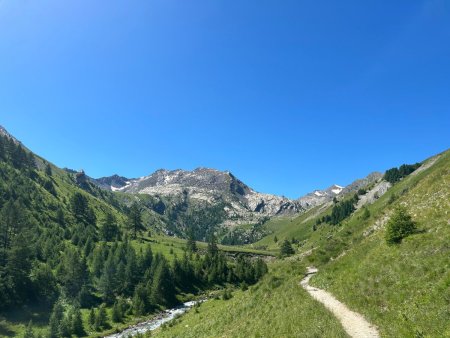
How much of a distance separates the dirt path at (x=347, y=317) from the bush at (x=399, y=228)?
27.0ft

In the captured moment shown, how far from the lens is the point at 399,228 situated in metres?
31.3

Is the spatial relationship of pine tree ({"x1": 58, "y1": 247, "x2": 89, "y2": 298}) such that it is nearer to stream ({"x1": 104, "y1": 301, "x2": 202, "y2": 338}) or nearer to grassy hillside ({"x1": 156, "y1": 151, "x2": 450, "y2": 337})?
stream ({"x1": 104, "y1": 301, "x2": 202, "y2": 338})

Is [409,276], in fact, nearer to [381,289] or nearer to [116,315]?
[381,289]

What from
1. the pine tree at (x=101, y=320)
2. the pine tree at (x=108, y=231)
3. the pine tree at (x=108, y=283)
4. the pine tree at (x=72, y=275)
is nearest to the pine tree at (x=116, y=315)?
the pine tree at (x=101, y=320)

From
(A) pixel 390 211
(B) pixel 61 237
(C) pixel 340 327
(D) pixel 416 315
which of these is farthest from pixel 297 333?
(B) pixel 61 237

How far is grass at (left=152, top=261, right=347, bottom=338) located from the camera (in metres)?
24.9

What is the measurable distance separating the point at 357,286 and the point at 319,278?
897 centimetres

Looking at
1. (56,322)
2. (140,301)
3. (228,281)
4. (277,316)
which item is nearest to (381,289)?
(277,316)

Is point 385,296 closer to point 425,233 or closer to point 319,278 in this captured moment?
point 425,233

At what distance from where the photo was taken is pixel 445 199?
108 feet

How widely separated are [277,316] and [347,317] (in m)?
→ 7.80

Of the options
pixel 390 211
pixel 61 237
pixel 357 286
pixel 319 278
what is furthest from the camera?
pixel 61 237

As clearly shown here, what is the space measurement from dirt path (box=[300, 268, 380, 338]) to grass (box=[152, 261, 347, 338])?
636 millimetres

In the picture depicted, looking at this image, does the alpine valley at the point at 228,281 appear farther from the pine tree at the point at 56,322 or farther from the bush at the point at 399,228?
the pine tree at the point at 56,322
